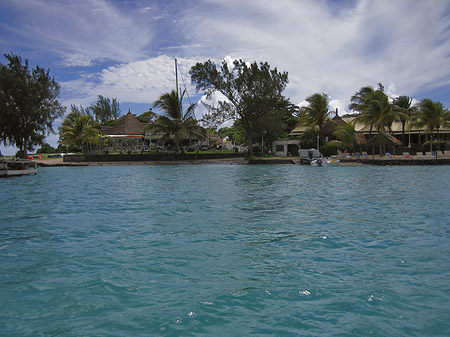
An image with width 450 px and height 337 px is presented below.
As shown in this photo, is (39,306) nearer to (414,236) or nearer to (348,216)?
(414,236)

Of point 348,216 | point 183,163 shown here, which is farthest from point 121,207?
point 183,163

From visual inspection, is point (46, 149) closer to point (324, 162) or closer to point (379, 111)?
point (324, 162)

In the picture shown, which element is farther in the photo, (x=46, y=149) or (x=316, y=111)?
(x=46, y=149)

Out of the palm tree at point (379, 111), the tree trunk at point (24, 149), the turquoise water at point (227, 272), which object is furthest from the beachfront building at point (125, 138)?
the turquoise water at point (227, 272)

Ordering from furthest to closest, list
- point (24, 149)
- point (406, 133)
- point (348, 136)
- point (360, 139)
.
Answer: point (406, 133) < point (24, 149) < point (360, 139) < point (348, 136)

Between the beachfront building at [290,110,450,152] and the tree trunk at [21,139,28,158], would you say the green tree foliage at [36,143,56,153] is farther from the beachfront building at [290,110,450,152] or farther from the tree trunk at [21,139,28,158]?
the beachfront building at [290,110,450,152]

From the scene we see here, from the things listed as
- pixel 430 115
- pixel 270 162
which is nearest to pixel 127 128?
pixel 270 162

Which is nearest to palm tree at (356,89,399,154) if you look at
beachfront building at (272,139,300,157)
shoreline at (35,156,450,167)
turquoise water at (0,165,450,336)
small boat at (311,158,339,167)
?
shoreline at (35,156,450,167)

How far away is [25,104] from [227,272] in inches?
1631

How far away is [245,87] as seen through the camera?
4331 cm

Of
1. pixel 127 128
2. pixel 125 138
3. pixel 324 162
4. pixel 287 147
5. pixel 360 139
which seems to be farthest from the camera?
pixel 127 128

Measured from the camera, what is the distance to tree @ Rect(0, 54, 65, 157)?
38.4m

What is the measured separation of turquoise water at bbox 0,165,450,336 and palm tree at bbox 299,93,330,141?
31773 mm

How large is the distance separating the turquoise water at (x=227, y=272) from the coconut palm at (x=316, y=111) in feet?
104
